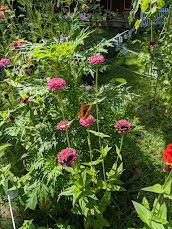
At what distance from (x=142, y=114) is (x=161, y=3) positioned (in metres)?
1.43

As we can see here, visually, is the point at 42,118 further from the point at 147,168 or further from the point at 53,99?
the point at 147,168

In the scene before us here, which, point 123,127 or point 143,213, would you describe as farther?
point 123,127

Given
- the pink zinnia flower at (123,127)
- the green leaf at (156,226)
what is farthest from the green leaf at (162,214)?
the pink zinnia flower at (123,127)

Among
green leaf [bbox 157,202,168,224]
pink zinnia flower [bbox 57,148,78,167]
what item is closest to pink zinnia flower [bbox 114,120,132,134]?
pink zinnia flower [bbox 57,148,78,167]

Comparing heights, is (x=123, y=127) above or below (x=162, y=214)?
above

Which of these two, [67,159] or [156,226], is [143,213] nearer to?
[156,226]

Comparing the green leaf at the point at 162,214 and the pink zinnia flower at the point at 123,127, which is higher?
the pink zinnia flower at the point at 123,127

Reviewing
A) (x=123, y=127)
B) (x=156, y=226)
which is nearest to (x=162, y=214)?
(x=156, y=226)

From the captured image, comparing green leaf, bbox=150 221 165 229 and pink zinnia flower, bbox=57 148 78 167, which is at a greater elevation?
pink zinnia flower, bbox=57 148 78 167

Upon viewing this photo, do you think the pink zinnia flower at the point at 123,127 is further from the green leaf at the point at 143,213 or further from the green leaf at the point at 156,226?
the green leaf at the point at 156,226

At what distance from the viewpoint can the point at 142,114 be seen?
2.83 meters

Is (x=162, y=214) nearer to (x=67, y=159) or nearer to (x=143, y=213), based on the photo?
(x=143, y=213)

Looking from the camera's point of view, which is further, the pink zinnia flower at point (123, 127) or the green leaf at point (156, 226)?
the pink zinnia flower at point (123, 127)

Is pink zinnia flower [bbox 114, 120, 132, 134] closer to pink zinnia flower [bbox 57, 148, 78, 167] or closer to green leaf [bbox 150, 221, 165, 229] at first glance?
pink zinnia flower [bbox 57, 148, 78, 167]
